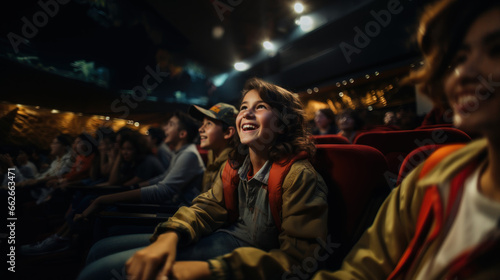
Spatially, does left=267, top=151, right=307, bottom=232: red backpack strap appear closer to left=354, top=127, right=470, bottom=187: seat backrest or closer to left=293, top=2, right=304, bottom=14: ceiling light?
left=354, top=127, right=470, bottom=187: seat backrest

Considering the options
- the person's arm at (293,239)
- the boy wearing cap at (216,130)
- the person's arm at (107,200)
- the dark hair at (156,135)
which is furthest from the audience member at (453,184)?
the dark hair at (156,135)

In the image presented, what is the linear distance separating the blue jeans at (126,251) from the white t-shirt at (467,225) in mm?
705

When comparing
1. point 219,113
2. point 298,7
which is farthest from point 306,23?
point 219,113

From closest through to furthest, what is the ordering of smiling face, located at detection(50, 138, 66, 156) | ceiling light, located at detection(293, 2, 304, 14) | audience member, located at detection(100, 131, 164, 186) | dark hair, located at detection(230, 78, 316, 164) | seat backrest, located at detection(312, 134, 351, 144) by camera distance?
dark hair, located at detection(230, 78, 316, 164), seat backrest, located at detection(312, 134, 351, 144), audience member, located at detection(100, 131, 164, 186), smiling face, located at detection(50, 138, 66, 156), ceiling light, located at detection(293, 2, 304, 14)

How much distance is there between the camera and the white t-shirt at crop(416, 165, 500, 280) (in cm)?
39

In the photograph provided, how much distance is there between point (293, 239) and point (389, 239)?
0.96 feet

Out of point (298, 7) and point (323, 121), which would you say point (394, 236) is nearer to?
point (323, 121)

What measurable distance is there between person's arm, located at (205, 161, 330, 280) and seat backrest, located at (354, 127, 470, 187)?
70cm

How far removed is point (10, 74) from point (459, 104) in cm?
803

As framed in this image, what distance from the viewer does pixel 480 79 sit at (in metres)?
0.36

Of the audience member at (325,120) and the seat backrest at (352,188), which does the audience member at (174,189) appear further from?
the audience member at (325,120)

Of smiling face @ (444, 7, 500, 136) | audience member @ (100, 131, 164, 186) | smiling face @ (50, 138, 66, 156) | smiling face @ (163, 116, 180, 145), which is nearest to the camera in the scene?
smiling face @ (444, 7, 500, 136)

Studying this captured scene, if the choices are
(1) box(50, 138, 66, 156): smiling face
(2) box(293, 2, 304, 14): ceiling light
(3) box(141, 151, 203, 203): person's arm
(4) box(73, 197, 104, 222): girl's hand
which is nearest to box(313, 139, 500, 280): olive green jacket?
(3) box(141, 151, 203, 203): person's arm

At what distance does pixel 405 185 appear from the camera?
582mm
